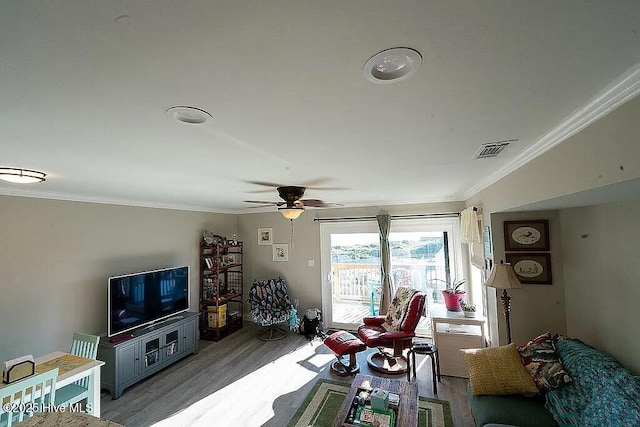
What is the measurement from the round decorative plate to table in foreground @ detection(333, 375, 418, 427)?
5.98ft

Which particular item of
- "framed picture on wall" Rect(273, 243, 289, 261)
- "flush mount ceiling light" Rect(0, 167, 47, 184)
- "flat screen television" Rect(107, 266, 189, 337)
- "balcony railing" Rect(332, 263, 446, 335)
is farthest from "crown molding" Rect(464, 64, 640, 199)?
"flat screen television" Rect(107, 266, 189, 337)

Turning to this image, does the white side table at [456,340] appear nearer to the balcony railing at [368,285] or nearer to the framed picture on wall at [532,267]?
the framed picture on wall at [532,267]

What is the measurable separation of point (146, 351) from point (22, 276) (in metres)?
1.55

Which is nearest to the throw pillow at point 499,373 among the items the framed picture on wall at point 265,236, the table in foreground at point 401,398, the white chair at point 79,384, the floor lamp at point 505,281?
the floor lamp at point 505,281

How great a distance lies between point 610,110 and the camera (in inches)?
42.8

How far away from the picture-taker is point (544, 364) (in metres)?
2.20

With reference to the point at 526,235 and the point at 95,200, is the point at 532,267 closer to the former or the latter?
the point at 526,235

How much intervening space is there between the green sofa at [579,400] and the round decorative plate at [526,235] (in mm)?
942

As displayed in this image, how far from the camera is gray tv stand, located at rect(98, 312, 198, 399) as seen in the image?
3082mm

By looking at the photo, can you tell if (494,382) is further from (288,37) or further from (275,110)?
(288,37)

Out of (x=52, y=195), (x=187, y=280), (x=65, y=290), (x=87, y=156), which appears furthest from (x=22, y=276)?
(x=87, y=156)

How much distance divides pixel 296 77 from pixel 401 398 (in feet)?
8.64

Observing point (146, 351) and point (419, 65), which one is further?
point (146, 351)

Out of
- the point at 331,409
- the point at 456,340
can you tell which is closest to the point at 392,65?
the point at 331,409
